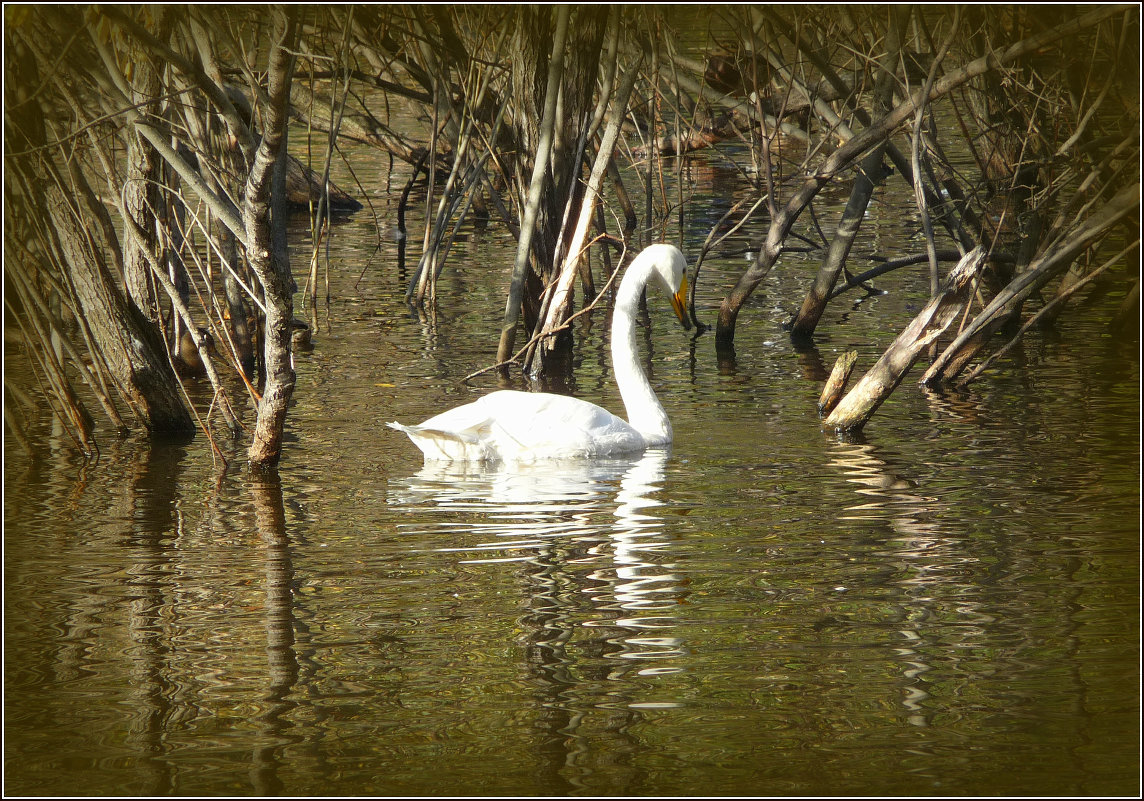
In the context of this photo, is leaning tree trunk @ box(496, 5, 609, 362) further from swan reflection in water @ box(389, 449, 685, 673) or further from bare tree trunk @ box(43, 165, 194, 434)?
bare tree trunk @ box(43, 165, 194, 434)

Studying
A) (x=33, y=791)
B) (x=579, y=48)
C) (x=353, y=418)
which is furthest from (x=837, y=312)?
(x=33, y=791)

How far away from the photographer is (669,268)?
877 centimetres

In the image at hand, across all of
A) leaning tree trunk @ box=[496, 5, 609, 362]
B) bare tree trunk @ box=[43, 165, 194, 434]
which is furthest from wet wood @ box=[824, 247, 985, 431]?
bare tree trunk @ box=[43, 165, 194, 434]

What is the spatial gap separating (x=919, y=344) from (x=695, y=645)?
374cm

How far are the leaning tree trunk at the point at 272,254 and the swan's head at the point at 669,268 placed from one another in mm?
2822

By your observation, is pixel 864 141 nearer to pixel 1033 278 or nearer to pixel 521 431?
pixel 1033 278

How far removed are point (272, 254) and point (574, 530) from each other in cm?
211

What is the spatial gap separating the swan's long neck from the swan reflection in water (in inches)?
6.9

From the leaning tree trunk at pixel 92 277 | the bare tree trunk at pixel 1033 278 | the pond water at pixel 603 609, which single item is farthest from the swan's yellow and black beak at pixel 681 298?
the leaning tree trunk at pixel 92 277

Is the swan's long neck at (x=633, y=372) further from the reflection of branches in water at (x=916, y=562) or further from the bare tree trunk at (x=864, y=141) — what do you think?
the bare tree trunk at (x=864, y=141)

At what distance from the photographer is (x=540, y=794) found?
3949 millimetres

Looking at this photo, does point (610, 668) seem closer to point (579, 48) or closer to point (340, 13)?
point (340, 13)

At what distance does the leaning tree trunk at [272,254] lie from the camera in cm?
600

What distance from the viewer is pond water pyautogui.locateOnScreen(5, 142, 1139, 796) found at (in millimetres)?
4086
